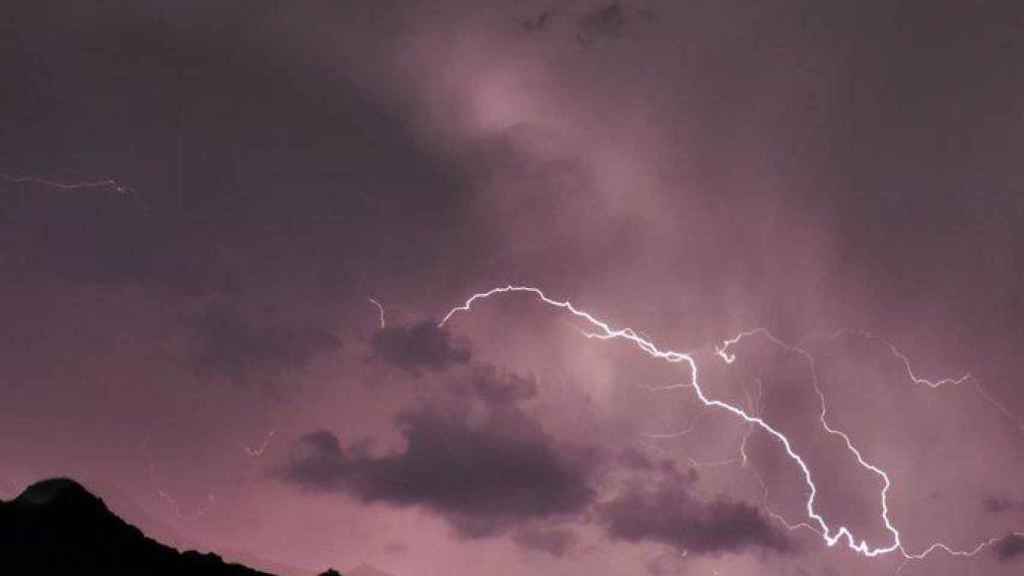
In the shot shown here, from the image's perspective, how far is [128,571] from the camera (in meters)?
41.3

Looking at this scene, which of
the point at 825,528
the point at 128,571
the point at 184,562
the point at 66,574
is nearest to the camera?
the point at 66,574

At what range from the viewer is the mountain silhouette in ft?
128

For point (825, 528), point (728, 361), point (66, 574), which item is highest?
point (728, 361)

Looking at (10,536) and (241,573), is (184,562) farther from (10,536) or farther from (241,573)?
(10,536)

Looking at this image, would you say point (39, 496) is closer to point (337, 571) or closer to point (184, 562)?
point (184, 562)

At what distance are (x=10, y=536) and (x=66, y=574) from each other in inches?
104

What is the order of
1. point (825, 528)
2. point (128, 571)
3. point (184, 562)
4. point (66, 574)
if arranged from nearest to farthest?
point (66, 574) < point (128, 571) < point (184, 562) < point (825, 528)

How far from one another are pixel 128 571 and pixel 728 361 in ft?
84.3

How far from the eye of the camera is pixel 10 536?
39.2 metres

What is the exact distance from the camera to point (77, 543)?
1628 inches

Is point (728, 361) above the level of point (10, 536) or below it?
above

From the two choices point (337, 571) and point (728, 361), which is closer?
point (337, 571)

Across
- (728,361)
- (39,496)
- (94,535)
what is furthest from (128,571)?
(728,361)

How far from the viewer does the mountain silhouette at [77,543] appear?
38.9m
